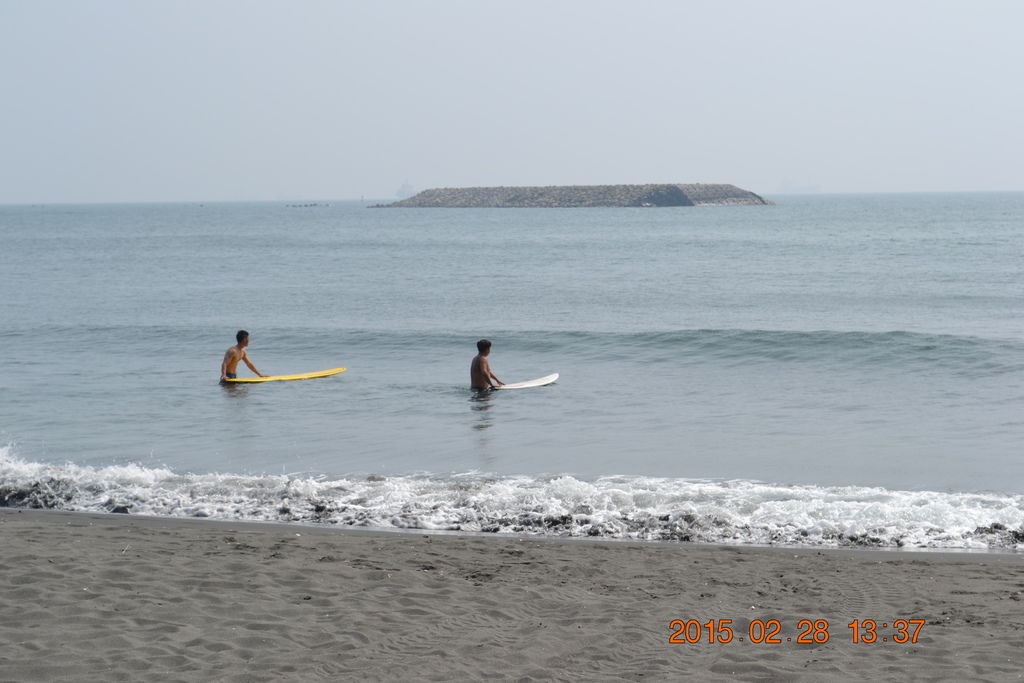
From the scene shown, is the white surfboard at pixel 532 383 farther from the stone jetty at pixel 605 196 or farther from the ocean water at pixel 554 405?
the stone jetty at pixel 605 196

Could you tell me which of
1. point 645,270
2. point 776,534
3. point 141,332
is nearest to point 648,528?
point 776,534

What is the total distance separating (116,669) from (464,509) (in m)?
4.46

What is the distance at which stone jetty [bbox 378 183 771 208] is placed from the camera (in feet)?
461

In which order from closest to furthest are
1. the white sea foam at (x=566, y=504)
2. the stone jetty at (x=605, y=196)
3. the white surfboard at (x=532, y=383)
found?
the white sea foam at (x=566, y=504), the white surfboard at (x=532, y=383), the stone jetty at (x=605, y=196)

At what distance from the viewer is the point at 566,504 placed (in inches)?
364

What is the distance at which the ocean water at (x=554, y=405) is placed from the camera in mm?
9297

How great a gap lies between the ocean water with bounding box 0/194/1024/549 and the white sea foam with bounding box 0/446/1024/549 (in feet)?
0.11

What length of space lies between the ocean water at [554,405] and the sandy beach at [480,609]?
3.84 ft

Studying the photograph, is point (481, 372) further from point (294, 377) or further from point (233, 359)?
point (233, 359)

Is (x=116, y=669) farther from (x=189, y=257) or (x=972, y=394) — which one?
(x=189, y=257)

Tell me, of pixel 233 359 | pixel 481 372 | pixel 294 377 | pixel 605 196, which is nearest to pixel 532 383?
pixel 481 372

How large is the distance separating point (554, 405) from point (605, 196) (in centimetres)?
12965

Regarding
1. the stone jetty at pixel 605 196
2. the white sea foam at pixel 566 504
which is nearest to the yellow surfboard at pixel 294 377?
the white sea foam at pixel 566 504

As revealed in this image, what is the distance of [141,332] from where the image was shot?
24.3m
